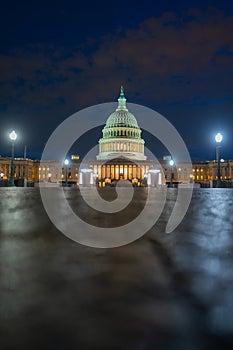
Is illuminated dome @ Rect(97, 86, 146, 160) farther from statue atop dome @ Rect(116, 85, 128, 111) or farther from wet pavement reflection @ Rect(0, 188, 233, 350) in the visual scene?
wet pavement reflection @ Rect(0, 188, 233, 350)

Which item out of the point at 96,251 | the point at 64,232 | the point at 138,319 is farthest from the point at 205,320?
the point at 64,232

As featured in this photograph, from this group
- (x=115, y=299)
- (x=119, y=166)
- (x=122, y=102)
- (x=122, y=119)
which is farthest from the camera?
(x=122, y=102)

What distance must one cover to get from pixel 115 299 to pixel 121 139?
111m

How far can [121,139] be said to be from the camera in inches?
4390

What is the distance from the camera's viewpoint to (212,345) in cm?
127

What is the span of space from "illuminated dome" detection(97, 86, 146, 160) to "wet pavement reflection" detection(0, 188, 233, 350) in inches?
4175

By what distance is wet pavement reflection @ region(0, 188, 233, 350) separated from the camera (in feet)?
4.22

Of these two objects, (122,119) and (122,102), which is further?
(122,102)

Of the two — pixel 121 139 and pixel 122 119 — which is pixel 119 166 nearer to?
pixel 121 139

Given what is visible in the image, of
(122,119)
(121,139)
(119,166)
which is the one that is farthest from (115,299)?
(122,119)

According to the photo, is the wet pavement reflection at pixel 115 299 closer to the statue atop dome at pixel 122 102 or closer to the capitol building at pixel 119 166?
the capitol building at pixel 119 166

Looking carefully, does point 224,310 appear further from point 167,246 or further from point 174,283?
point 167,246

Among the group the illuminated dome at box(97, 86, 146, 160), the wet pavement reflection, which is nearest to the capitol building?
the illuminated dome at box(97, 86, 146, 160)

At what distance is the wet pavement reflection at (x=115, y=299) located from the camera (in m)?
1.29
